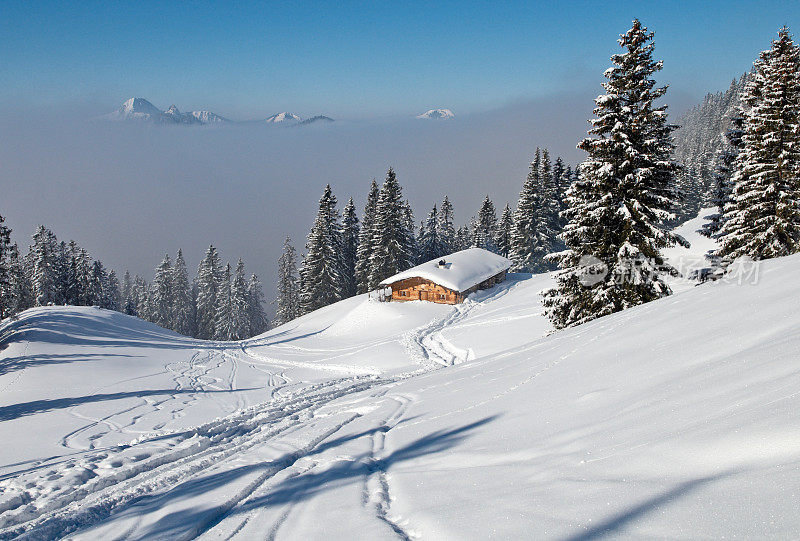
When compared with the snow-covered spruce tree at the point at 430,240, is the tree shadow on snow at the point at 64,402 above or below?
below

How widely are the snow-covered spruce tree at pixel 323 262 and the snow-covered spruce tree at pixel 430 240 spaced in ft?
51.2

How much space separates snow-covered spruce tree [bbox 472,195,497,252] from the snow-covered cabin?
79.6 ft

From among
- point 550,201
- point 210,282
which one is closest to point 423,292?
point 550,201

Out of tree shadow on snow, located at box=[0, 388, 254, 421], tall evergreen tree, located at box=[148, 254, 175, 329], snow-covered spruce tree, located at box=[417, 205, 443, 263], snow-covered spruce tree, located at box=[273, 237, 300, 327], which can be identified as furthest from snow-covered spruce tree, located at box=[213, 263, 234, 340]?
tree shadow on snow, located at box=[0, 388, 254, 421]

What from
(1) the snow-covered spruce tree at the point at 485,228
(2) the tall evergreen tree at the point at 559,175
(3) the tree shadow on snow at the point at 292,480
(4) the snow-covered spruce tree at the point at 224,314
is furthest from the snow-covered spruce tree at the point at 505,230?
(3) the tree shadow on snow at the point at 292,480

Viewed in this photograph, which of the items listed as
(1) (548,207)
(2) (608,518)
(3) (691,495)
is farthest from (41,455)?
(1) (548,207)

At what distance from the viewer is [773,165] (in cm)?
1880

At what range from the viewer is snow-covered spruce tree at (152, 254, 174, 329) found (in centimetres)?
7681

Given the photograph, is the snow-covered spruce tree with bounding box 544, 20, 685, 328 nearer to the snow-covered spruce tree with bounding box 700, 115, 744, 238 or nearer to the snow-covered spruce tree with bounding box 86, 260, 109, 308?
the snow-covered spruce tree with bounding box 700, 115, 744, 238

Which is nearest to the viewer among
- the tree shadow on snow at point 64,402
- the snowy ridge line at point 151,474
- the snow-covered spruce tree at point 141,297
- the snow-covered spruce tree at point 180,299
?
the snowy ridge line at point 151,474

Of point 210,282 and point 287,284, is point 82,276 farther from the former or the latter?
point 287,284

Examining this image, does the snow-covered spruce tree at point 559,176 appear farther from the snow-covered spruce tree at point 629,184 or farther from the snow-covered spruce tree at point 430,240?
the snow-covered spruce tree at point 629,184

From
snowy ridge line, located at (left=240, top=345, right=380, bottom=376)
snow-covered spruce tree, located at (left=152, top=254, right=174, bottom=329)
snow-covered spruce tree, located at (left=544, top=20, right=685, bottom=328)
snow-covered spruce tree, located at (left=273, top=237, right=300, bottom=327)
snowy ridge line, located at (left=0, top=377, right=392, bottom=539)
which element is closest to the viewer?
snowy ridge line, located at (left=0, top=377, right=392, bottom=539)

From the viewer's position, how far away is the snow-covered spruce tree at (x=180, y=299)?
80188 millimetres
